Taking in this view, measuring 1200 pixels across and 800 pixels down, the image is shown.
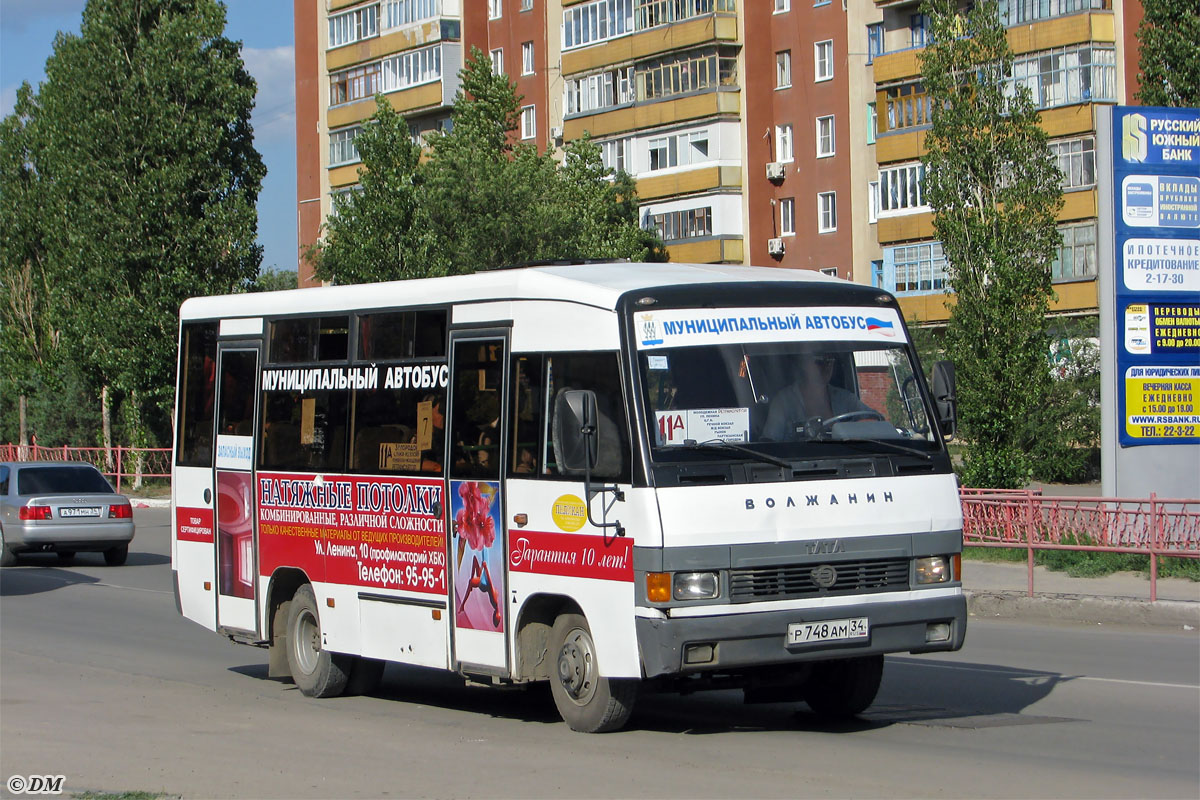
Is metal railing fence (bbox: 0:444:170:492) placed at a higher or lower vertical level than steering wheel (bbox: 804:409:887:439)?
lower

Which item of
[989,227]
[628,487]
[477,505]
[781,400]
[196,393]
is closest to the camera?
[628,487]

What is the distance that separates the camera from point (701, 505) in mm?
8594

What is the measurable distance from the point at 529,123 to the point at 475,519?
53584 millimetres

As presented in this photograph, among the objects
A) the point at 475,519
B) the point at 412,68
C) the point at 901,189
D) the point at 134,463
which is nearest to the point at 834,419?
Answer: the point at 475,519

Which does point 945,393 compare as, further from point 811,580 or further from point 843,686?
point 843,686

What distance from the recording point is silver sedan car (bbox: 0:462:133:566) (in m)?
24.2

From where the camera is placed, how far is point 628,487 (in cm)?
873

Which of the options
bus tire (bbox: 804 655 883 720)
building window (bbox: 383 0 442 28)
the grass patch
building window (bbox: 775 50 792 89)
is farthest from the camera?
building window (bbox: 383 0 442 28)

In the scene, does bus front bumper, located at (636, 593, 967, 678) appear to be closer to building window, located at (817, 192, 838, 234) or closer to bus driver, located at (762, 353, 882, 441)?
bus driver, located at (762, 353, 882, 441)

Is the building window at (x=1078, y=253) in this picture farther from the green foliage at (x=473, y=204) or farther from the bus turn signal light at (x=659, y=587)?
the bus turn signal light at (x=659, y=587)

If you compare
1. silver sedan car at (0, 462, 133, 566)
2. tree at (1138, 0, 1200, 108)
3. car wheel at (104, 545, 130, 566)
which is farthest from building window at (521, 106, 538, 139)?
car wheel at (104, 545, 130, 566)

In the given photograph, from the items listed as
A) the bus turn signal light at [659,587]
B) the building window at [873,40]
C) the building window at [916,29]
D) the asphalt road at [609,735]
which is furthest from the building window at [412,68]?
the bus turn signal light at [659,587]

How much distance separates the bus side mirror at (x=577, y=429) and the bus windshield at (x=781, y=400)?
1.13ft

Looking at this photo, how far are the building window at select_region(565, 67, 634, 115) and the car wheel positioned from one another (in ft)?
115
